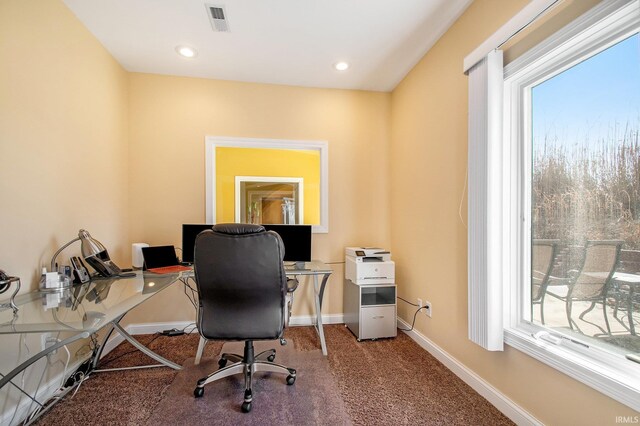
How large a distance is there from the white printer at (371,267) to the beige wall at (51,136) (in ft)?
7.60

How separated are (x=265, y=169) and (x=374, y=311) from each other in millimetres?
1905

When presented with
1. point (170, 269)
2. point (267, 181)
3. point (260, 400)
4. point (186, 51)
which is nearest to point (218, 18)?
point (186, 51)

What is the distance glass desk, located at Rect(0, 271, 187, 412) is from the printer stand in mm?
1684

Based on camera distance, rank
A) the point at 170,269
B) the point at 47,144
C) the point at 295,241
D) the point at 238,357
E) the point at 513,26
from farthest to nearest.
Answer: the point at 295,241 < the point at 170,269 < the point at 238,357 < the point at 47,144 < the point at 513,26

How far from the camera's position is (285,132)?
3141 millimetres

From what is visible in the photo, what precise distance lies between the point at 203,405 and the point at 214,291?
75 cm

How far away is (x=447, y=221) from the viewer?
7.36ft

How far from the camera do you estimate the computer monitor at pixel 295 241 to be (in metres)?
2.81

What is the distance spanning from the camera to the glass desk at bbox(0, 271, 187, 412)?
1.10 metres

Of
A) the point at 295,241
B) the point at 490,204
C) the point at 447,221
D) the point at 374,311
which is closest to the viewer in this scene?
the point at 490,204

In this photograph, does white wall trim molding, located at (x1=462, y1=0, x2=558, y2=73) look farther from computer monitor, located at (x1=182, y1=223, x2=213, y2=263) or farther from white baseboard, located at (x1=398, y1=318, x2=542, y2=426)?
computer monitor, located at (x1=182, y1=223, x2=213, y2=263)

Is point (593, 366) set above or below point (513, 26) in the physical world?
below

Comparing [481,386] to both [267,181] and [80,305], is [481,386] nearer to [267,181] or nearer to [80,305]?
[80,305]

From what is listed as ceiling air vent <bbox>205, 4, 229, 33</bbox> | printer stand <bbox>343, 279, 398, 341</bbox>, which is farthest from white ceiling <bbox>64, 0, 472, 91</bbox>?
printer stand <bbox>343, 279, 398, 341</bbox>
